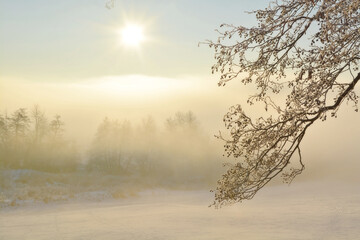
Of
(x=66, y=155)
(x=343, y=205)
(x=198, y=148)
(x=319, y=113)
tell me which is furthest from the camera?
(x=198, y=148)

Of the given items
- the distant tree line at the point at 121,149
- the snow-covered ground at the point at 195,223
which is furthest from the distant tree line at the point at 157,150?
the snow-covered ground at the point at 195,223

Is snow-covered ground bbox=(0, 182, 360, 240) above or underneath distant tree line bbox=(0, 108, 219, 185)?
underneath

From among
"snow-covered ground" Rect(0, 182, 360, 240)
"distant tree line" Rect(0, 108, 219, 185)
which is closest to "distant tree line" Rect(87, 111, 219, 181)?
"distant tree line" Rect(0, 108, 219, 185)

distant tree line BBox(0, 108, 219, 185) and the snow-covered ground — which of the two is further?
distant tree line BBox(0, 108, 219, 185)

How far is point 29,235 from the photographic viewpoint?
19.7 metres

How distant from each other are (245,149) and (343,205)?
25.0 meters

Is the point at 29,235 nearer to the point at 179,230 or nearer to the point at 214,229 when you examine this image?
the point at 179,230

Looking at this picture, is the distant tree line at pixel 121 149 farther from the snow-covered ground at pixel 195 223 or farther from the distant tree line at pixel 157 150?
the snow-covered ground at pixel 195 223

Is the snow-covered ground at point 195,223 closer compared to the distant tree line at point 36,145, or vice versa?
the snow-covered ground at point 195,223

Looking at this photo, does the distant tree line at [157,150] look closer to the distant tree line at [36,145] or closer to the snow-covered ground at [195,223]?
the distant tree line at [36,145]

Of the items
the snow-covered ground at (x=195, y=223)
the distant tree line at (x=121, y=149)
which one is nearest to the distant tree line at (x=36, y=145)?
the distant tree line at (x=121, y=149)

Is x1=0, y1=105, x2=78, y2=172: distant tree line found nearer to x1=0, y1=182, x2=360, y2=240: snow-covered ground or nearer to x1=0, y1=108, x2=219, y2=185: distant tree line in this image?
x1=0, y1=108, x2=219, y2=185: distant tree line

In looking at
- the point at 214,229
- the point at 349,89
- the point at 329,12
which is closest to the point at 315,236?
the point at 214,229

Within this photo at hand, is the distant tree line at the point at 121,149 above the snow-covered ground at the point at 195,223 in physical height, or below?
above
